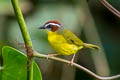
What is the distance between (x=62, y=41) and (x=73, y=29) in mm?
933

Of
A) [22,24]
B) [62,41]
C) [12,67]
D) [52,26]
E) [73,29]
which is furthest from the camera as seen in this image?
[73,29]

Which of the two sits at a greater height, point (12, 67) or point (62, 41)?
point (12, 67)

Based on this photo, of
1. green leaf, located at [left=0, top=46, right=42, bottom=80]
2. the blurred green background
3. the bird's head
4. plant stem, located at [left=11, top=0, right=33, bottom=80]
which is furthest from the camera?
the blurred green background

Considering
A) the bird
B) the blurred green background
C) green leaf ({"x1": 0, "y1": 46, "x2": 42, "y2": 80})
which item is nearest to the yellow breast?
the bird

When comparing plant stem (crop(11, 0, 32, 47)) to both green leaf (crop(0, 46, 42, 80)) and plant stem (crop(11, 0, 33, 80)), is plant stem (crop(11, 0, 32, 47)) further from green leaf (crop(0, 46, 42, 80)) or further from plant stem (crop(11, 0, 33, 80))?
green leaf (crop(0, 46, 42, 80))

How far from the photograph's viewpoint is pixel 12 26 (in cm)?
309

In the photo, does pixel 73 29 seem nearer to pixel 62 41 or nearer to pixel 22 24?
pixel 62 41

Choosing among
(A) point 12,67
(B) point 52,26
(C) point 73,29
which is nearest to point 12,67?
(A) point 12,67

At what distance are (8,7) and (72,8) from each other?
1.69 ft

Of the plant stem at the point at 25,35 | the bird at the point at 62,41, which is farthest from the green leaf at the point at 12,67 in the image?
the bird at the point at 62,41

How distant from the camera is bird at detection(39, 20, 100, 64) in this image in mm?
1975

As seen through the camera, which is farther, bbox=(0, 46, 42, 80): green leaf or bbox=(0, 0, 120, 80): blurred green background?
bbox=(0, 0, 120, 80): blurred green background

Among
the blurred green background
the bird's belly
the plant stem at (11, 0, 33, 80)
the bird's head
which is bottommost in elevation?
the blurred green background

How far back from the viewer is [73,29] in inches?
121
